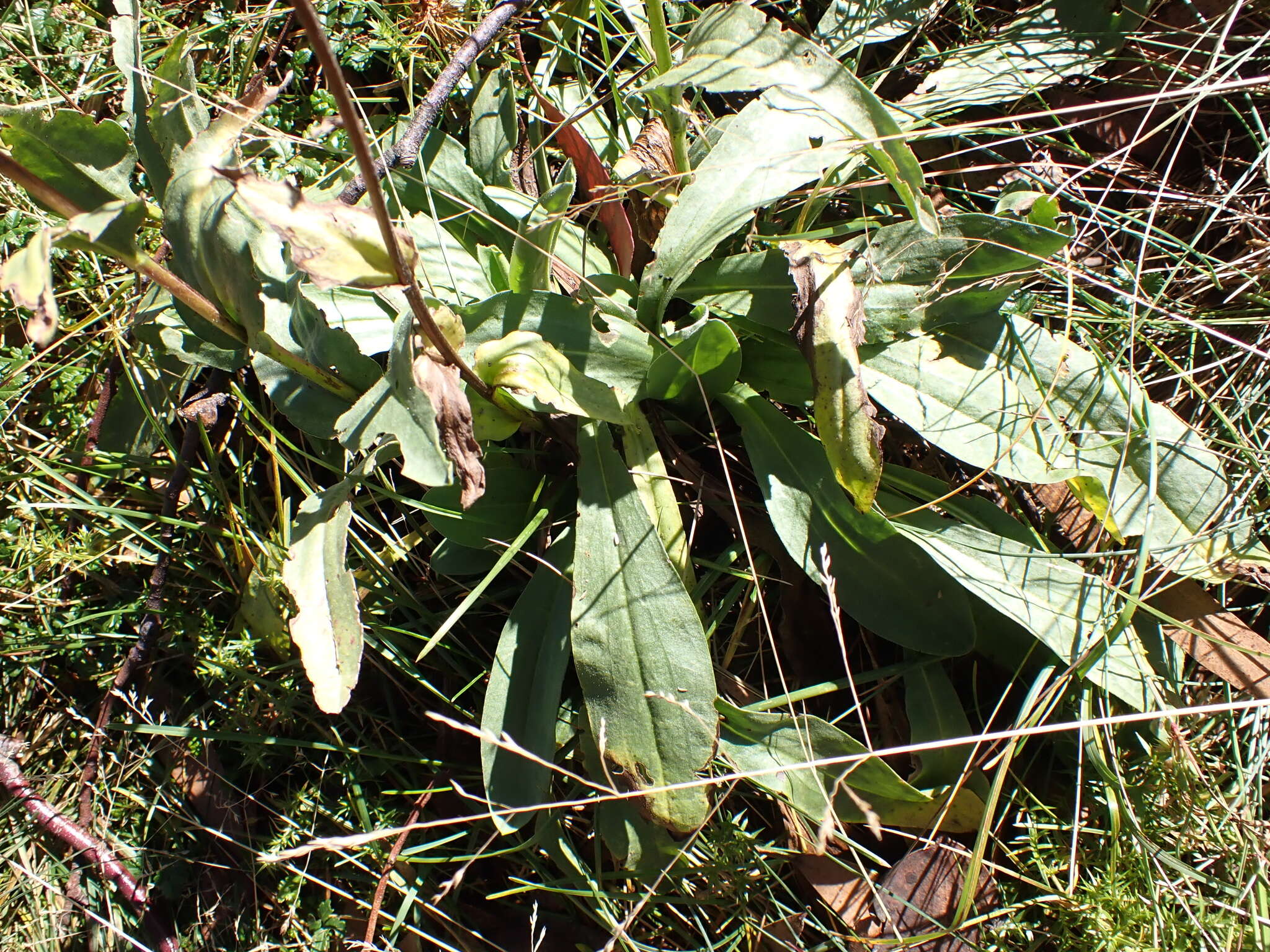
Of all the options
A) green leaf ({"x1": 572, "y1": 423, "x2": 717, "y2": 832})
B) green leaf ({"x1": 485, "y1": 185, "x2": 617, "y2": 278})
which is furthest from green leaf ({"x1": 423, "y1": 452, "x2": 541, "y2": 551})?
green leaf ({"x1": 485, "y1": 185, "x2": 617, "y2": 278})

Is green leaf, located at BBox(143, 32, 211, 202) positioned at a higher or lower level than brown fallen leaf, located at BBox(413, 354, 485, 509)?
higher

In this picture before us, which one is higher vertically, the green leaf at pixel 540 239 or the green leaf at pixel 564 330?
the green leaf at pixel 540 239

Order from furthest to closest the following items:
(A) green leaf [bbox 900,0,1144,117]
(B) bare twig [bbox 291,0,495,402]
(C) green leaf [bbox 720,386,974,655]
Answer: (A) green leaf [bbox 900,0,1144,117], (C) green leaf [bbox 720,386,974,655], (B) bare twig [bbox 291,0,495,402]

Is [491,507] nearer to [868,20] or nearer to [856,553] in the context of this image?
[856,553]

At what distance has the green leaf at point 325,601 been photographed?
1325 millimetres

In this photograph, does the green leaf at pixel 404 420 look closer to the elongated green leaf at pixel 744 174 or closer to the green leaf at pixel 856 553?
the elongated green leaf at pixel 744 174

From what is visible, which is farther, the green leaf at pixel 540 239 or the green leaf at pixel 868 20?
the green leaf at pixel 868 20

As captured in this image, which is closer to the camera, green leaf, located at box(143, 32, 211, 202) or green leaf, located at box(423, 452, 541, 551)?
green leaf, located at box(143, 32, 211, 202)

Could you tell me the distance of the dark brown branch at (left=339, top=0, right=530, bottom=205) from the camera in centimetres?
165

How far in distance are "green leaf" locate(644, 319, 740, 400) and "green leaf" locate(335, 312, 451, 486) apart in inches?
18.7

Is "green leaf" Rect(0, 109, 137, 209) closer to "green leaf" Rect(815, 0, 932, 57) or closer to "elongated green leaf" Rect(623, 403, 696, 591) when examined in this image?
"elongated green leaf" Rect(623, 403, 696, 591)

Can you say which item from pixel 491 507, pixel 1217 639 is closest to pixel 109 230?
pixel 491 507

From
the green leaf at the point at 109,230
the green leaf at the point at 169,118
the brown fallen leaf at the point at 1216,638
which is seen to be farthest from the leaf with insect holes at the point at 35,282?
the brown fallen leaf at the point at 1216,638

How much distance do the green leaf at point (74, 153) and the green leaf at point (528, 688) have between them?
0.76 m
